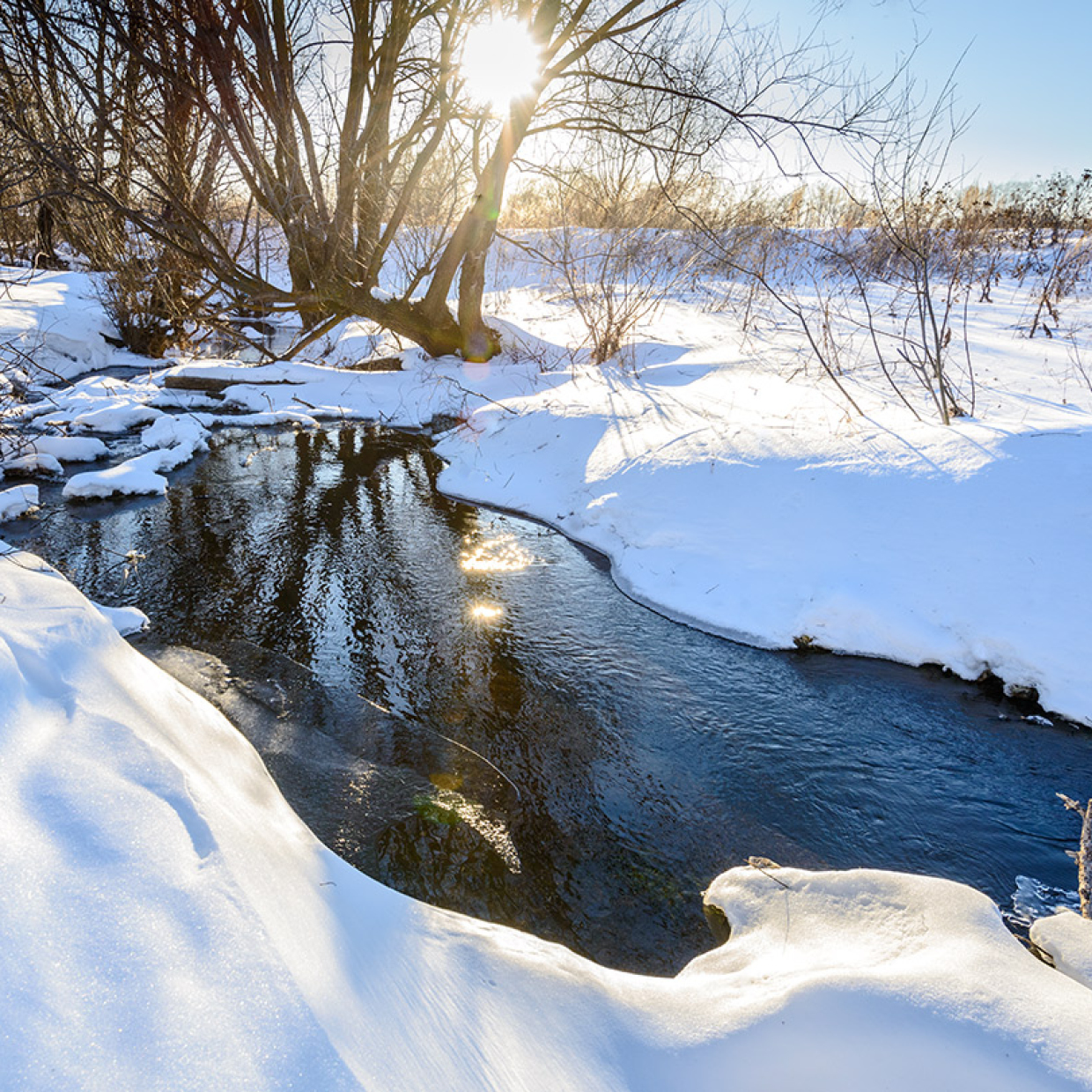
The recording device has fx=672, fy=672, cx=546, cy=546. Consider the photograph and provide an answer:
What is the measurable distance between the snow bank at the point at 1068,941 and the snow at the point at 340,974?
19 cm

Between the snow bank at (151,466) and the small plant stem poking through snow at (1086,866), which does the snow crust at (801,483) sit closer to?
the snow bank at (151,466)

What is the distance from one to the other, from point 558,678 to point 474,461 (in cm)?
→ 386

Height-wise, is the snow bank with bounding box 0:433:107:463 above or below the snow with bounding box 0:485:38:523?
above

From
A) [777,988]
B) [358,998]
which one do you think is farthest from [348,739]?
[777,988]

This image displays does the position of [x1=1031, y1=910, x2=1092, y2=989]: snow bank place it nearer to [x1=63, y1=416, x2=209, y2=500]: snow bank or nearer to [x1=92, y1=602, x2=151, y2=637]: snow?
[x1=92, y1=602, x2=151, y2=637]: snow

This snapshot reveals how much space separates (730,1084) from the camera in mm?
1452

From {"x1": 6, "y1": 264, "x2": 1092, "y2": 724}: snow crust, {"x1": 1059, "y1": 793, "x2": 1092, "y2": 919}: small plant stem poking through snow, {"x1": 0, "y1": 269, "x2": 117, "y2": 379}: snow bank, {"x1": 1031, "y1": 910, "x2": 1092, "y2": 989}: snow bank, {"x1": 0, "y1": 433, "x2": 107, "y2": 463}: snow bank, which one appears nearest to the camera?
{"x1": 1031, "y1": 910, "x2": 1092, "y2": 989}: snow bank

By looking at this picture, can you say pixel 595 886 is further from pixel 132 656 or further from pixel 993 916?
pixel 132 656

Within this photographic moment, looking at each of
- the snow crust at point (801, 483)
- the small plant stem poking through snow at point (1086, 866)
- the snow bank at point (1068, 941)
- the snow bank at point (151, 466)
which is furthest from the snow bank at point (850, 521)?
the snow bank at point (151, 466)

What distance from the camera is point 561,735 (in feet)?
10.6

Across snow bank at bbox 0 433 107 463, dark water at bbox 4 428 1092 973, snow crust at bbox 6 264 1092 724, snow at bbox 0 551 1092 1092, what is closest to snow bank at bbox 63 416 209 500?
snow crust at bbox 6 264 1092 724

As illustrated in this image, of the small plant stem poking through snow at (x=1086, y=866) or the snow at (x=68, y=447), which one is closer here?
the small plant stem poking through snow at (x=1086, y=866)

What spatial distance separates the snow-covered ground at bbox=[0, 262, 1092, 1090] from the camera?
114 centimetres

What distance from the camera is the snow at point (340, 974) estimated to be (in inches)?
42.5
